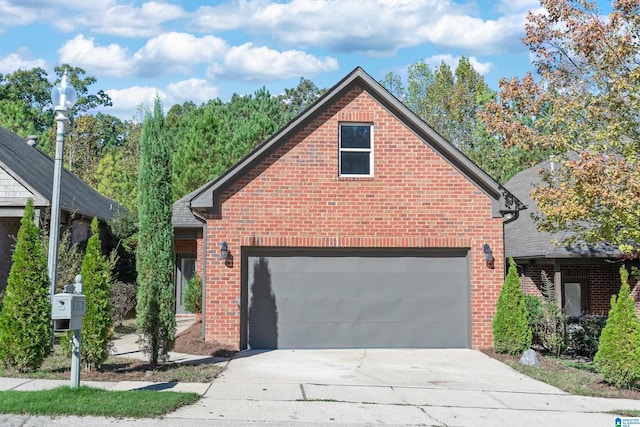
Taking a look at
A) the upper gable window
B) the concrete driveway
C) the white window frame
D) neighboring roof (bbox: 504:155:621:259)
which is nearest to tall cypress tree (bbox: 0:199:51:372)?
the concrete driveway

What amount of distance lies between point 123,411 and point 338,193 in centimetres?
766

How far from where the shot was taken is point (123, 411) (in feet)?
24.9

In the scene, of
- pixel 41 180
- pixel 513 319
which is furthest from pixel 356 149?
pixel 41 180

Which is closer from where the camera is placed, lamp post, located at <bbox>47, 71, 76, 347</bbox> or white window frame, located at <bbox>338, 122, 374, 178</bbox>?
lamp post, located at <bbox>47, 71, 76, 347</bbox>

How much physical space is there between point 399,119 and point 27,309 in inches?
352

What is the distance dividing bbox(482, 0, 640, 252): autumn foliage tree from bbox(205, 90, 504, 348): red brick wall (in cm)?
168

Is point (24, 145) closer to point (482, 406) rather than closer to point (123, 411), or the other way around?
point (123, 411)

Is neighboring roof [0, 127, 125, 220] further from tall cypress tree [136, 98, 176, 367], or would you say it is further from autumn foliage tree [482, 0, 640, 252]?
autumn foliage tree [482, 0, 640, 252]

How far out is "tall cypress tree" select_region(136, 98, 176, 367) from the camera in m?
10.4

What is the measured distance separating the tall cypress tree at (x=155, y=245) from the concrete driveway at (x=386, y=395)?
55.9 inches

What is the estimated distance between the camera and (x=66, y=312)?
8.52 metres

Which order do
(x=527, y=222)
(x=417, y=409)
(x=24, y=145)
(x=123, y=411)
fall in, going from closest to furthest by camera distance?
(x=123, y=411) → (x=417, y=409) → (x=527, y=222) → (x=24, y=145)

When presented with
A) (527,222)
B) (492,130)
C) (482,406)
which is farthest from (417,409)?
(527,222)

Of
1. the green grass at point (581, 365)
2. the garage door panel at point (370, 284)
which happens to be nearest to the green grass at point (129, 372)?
the garage door panel at point (370, 284)
